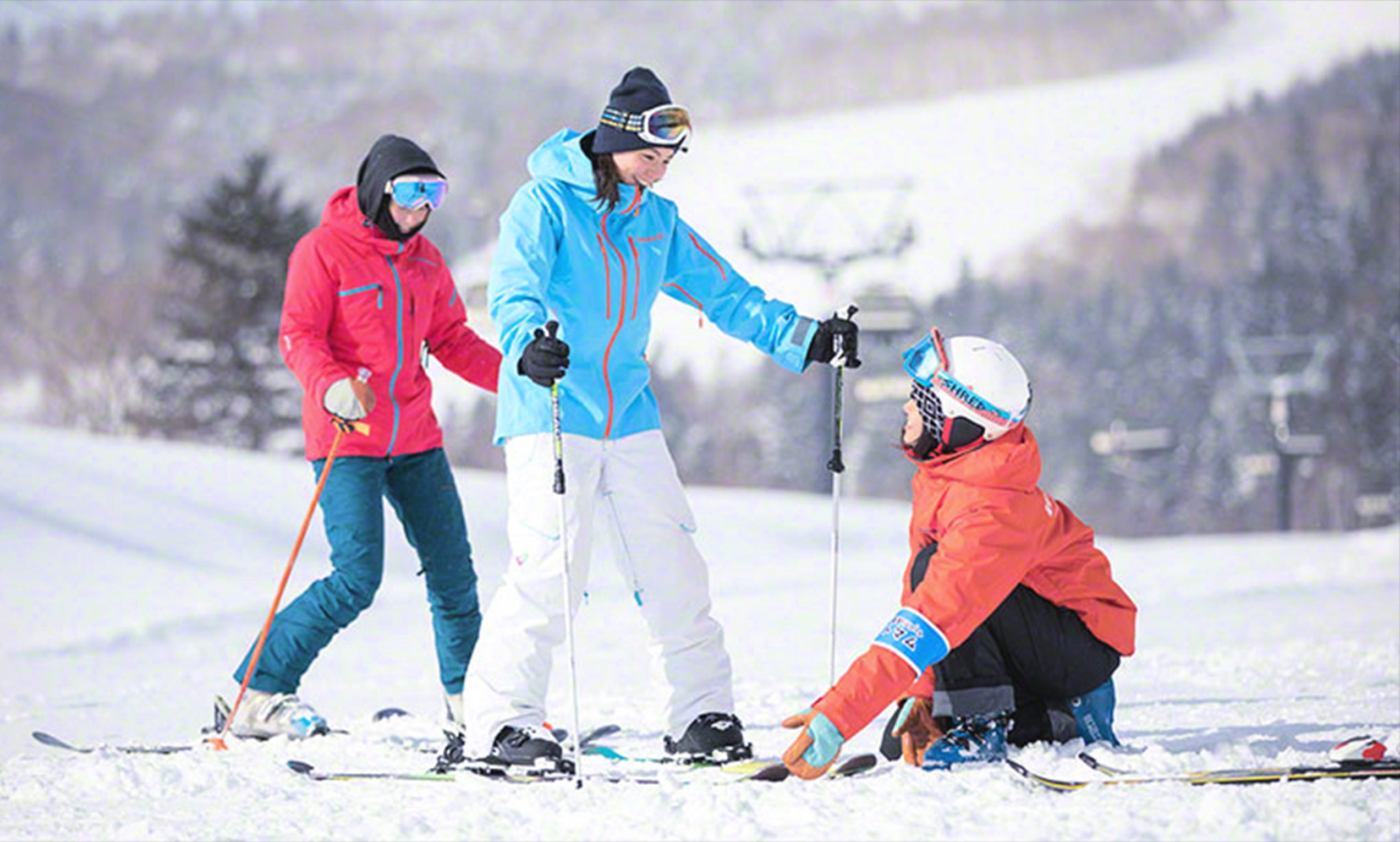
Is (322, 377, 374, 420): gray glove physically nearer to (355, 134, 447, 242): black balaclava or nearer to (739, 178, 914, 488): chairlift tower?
(355, 134, 447, 242): black balaclava

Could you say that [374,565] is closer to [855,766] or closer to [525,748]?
[525,748]

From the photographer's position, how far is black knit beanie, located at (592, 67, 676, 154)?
3055 mm

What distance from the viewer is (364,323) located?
360 cm

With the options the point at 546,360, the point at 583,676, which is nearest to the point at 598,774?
the point at 546,360

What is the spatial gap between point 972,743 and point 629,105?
1.49m

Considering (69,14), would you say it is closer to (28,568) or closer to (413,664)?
(28,568)

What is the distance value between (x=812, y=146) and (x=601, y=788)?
46.3 m

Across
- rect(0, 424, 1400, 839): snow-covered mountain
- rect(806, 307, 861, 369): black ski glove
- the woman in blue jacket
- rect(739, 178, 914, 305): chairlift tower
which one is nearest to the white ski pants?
the woman in blue jacket

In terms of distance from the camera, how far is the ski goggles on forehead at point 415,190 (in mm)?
3518

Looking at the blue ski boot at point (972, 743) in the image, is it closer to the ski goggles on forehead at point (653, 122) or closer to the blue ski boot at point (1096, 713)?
the blue ski boot at point (1096, 713)

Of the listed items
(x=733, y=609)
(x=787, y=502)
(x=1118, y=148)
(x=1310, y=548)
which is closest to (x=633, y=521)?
(x=733, y=609)

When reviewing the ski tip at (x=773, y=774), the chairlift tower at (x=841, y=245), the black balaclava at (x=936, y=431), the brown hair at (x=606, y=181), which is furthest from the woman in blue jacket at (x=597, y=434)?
the chairlift tower at (x=841, y=245)

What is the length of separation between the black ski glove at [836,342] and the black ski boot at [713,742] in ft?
2.65

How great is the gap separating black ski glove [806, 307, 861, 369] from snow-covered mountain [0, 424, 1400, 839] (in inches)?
36.2
